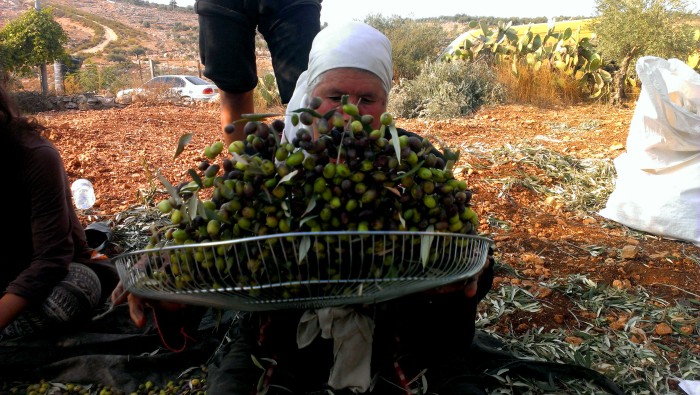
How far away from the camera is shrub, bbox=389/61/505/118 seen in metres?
8.83

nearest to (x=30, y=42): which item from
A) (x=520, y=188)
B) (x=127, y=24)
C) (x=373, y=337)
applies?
(x=520, y=188)

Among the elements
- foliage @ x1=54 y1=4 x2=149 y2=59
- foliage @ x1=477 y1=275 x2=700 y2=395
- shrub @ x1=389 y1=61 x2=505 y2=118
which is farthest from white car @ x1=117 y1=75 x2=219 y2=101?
foliage @ x1=54 y1=4 x2=149 y2=59

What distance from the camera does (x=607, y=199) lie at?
14.2ft

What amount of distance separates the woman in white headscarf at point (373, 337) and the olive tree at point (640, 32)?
8228 millimetres

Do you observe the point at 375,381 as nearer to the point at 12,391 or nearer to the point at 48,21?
the point at 12,391

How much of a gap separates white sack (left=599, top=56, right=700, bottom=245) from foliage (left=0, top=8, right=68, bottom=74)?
17868 millimetres

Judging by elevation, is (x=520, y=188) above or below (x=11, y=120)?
below

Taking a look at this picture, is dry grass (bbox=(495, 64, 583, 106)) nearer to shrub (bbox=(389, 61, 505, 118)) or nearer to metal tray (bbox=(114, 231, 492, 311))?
shrub (bbox=(389, 61, 505, 118))

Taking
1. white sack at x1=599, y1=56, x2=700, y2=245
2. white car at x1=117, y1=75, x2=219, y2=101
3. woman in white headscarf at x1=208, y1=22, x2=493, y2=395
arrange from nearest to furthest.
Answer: woman in white headscarf at x1=208, y1=22, x2=493, y2=395
white sack at x1=599, y1=56, x2=700, y2=245
white car at x1=117, y1=75, x2=219, y2=101

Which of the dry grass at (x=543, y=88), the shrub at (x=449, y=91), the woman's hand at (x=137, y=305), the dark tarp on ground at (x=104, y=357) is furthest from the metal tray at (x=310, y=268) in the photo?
the dry grass at (x=543, y=88)

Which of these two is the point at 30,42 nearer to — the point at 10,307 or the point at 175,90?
the point at 175,90

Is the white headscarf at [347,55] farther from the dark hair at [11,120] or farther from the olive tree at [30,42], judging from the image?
the olive tree at [30,42]

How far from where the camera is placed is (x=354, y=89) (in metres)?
1.85

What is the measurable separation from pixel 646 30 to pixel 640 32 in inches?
3.5
